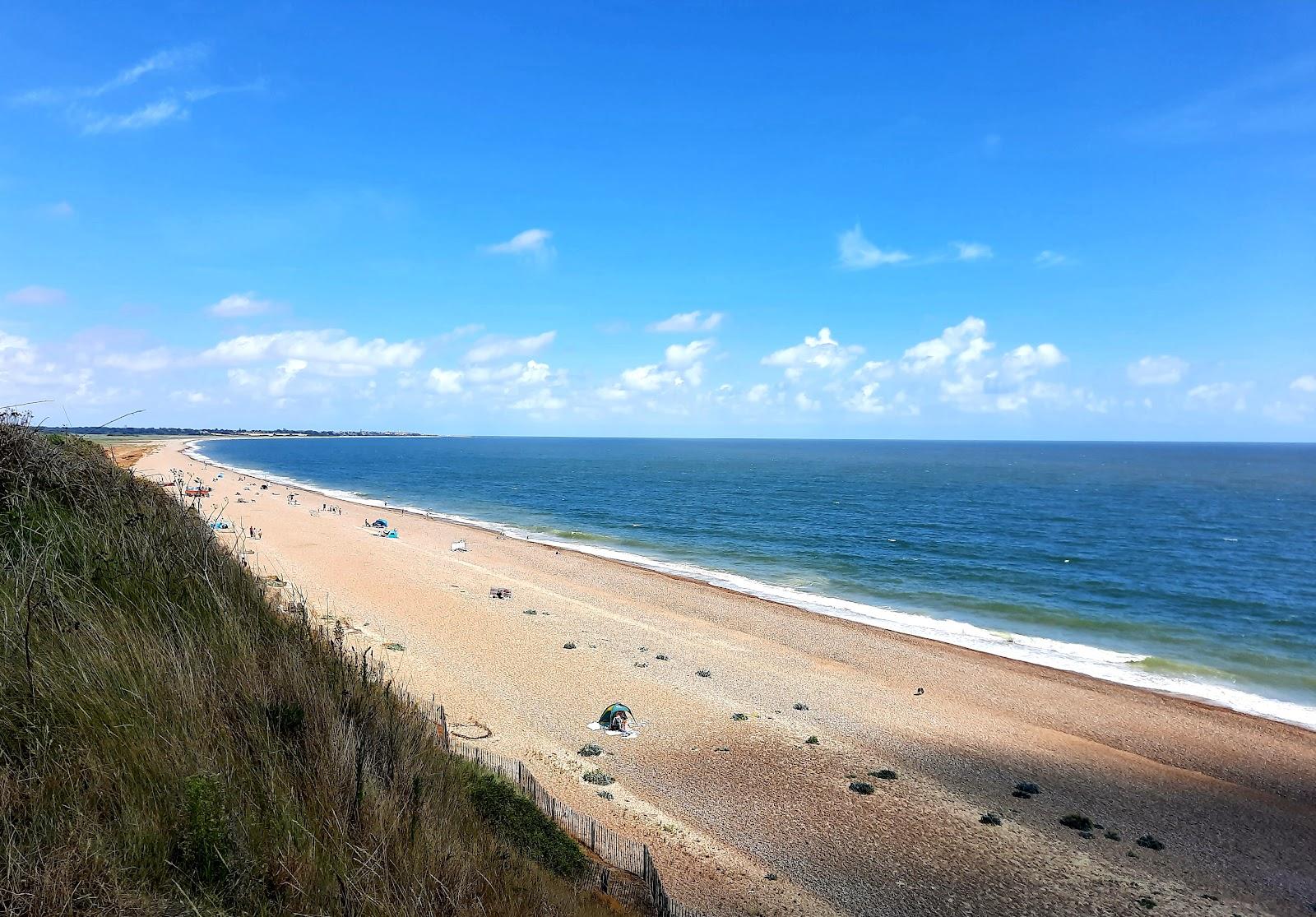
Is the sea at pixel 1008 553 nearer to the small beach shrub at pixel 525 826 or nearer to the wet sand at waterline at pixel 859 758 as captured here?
the wet sand at waterline at pixel 859 758

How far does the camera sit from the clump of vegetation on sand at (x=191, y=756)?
3.24 metres

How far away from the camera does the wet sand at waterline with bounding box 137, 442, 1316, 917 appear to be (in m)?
10.1

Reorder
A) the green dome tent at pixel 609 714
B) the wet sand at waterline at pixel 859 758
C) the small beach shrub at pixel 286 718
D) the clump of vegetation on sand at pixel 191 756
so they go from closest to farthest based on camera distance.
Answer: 1. the clump of vegetation on sand at pixel 191 756
2. the small beach shrub at pixel 286 718
3. the wet sand at waterline at pixel 859 758
4. the green dome tent at pixel 609 714

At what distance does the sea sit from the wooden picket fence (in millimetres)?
18632

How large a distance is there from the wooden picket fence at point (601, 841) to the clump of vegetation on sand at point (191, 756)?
1117mm

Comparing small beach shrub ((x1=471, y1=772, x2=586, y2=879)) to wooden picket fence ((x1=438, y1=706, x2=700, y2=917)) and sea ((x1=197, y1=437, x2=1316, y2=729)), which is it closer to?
wooden picket fence ((x1=438, y1=706, x2=700, y2=917))

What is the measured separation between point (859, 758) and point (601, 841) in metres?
7.41

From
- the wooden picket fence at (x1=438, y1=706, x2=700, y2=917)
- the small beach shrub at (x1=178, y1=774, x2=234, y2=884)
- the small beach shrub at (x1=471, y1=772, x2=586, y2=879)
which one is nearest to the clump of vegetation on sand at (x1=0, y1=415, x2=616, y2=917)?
the small beach shrub at (x1=178, y1=774, x2=234, y2=884)

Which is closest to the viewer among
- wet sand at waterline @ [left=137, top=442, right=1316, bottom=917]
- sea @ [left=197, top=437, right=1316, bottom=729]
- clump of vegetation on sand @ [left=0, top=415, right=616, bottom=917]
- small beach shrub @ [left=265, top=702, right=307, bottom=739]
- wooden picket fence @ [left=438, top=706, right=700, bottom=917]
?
clump of vegetation on sand @ [left=0, top=415, right=616, bottom=917]

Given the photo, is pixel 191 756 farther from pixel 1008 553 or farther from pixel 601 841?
pixel 1008 553

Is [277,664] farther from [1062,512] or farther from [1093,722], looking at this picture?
[1062,512]

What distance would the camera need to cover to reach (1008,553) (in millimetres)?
40656

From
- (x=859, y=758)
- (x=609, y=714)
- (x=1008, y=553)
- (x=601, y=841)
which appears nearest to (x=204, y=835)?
(x=601, y=841)

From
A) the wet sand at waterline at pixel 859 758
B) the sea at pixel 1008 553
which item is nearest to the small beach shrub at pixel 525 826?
the wet sand at waterline at pixel 859 758
